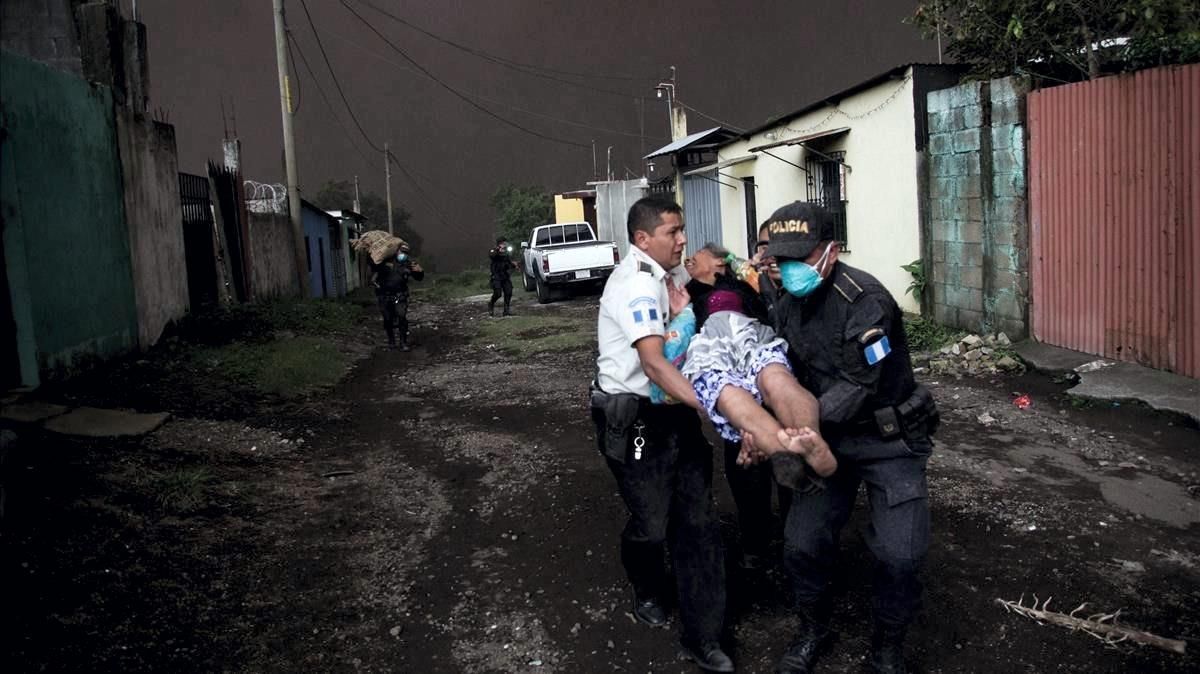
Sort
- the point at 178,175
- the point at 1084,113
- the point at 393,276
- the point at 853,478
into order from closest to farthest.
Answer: the point at 853,478
the point at 1084,113
the point at 178,175
the point at 393,276

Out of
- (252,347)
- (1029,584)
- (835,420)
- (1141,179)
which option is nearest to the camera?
(835,420)

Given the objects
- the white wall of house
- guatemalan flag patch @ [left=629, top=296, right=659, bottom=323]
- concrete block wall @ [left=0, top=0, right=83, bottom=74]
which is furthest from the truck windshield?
guatemalan flag patch @ [left=629, top=296, right=659, bottom=323]

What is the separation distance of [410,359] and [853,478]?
9947mm

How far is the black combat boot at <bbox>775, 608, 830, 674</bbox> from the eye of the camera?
3186 mm

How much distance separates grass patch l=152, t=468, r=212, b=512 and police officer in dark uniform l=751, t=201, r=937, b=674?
148 inches

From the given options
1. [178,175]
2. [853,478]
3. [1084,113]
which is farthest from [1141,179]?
[178,175]

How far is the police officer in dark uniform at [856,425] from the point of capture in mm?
2988

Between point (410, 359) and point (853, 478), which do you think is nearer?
point (853, 478)

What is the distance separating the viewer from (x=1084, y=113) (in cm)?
773

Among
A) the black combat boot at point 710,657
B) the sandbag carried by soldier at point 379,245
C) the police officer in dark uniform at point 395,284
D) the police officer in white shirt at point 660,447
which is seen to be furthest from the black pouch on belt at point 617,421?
the sandbag carried by soldier at point 379,245

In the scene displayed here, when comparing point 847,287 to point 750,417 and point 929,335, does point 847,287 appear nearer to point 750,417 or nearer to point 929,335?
point 750,417

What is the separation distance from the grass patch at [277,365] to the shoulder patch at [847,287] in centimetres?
718

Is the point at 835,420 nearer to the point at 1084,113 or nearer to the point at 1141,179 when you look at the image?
the point at 1141,179

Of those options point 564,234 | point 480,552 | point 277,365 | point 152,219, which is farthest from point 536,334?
point 480,552
